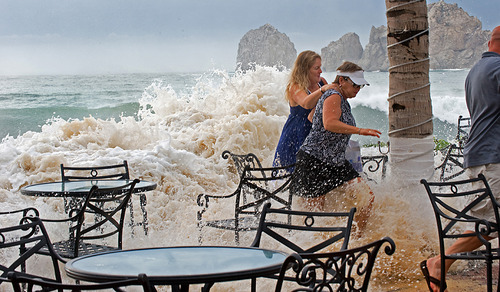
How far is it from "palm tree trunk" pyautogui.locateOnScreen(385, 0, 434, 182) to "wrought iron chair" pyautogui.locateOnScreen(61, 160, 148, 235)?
2.74m

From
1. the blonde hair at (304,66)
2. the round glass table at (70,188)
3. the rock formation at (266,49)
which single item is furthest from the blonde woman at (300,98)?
the rock formation at (266,49)

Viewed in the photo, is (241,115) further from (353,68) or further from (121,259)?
(121,259)

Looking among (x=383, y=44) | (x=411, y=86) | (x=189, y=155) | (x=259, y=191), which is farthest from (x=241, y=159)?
(x=383, y=44)

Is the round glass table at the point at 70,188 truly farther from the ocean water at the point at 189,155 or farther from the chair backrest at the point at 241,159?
the chair backrest at the point at 241,159

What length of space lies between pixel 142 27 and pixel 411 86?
32529 millimetres

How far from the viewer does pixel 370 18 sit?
121 ft

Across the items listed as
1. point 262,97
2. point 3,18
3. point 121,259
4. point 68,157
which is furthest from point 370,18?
point 121,259

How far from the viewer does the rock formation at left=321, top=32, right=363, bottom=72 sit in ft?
110

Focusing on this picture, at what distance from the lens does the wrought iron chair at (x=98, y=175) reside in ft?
18.8

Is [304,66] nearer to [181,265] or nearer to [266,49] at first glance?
[181,265]

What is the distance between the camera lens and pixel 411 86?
520 cm

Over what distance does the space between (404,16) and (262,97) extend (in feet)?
19.3

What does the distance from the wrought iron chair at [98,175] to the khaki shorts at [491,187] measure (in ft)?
11.1

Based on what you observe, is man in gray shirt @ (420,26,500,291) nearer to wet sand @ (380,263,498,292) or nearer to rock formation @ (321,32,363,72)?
wet sand @ (380,263,498,292)
